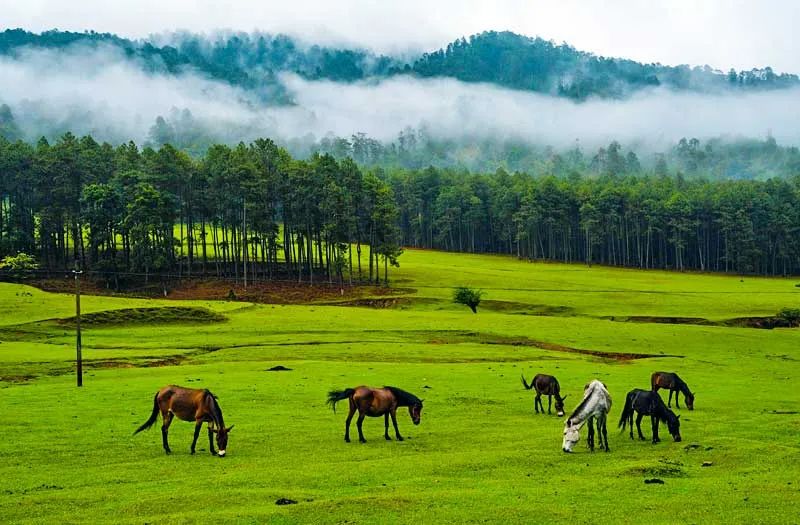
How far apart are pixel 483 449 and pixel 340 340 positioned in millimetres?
38993

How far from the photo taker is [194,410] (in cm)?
2517

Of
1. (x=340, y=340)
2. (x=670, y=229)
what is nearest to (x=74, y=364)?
(x=340, y=340)

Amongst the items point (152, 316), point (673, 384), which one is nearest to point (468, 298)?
point (152, 316)

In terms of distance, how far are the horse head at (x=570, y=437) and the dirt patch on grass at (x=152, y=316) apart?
5389cm

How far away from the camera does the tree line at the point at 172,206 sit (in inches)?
4252

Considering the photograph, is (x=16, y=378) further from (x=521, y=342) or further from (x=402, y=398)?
(x=521, y=342)

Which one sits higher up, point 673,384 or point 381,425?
point 673,384

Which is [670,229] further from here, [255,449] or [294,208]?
[255,449]

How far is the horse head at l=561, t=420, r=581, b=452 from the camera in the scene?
24.7m

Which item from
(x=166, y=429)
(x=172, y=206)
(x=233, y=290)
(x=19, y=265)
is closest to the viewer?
(x=166, y=429)

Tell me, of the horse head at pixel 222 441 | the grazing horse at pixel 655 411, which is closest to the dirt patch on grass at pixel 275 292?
the grazing horse at pixel 655 411

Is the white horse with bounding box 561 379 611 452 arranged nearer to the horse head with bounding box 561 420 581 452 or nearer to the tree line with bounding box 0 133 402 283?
the horse head with bounding box 561 420 581 452

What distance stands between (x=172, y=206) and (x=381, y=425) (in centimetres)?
8817

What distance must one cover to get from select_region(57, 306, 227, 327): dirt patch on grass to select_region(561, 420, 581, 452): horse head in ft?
177
